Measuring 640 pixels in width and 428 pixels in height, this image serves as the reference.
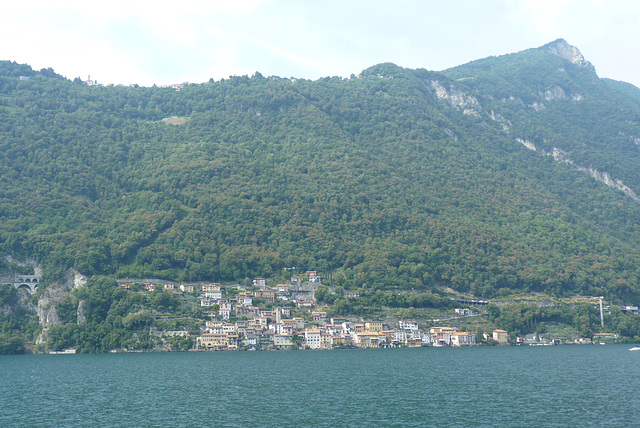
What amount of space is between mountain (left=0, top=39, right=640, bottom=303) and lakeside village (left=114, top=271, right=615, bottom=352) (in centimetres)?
805

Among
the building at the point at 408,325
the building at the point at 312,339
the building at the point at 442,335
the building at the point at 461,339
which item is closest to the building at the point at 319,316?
the building at the point at 312,339

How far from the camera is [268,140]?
169m

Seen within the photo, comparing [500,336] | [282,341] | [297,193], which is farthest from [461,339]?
[297,193]

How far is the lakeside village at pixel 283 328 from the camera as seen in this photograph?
99438 millimetres

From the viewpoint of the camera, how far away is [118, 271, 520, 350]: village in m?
99.6

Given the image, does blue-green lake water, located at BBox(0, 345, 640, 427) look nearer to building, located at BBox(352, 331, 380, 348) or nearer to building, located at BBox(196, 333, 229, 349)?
building, located at BBox(196, 333, 229, 349)

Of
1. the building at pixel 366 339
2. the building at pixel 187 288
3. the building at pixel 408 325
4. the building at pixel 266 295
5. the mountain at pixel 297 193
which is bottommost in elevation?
the building at pixel 366 339

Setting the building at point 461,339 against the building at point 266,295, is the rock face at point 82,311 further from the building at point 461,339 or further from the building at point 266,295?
the building at point 461,339

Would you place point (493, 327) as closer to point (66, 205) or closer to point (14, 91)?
point (66, 205)

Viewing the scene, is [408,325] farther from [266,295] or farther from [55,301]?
[55,301]

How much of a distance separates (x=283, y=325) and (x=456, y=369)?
41.0 metres

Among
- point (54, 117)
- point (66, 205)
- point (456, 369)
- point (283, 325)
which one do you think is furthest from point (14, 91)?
point (456, 369)

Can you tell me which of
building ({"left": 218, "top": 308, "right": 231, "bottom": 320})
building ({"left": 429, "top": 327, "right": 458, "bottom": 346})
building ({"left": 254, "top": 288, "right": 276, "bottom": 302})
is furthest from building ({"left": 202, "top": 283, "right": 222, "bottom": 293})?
building ({"left": 429, "top": 327, "right": 458, "bottom": 346})

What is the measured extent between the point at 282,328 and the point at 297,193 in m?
47.0
